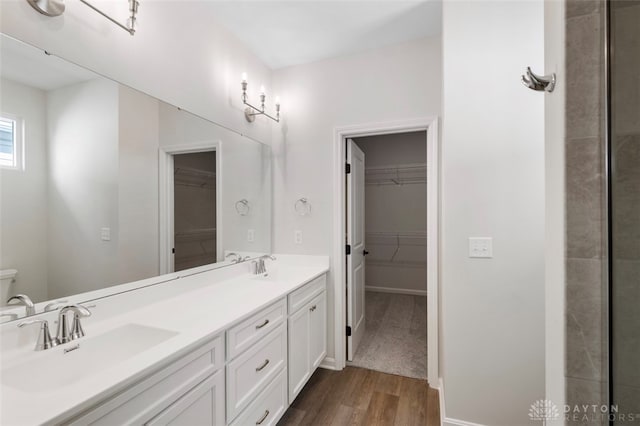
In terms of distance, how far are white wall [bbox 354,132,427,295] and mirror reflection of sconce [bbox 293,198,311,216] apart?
90.0 inches

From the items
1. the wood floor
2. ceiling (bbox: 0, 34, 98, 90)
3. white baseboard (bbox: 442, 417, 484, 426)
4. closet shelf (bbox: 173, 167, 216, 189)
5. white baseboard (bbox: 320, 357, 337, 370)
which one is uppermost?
ceiling (bbox: 0, 34, 98, 90)

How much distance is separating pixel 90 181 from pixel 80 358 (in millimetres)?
745

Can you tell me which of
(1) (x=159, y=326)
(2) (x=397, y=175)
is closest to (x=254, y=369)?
(1) (x=159, y=326)

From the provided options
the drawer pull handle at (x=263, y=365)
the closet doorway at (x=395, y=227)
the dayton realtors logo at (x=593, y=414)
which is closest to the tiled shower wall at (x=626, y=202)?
the dayton realtors logo at (x=593, y=414)

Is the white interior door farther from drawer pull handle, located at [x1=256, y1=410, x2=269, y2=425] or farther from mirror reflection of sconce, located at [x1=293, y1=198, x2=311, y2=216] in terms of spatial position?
drawer pull handle, located at [x1=256, y1=410, x2=269, y2=425]

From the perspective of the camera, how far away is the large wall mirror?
105cm

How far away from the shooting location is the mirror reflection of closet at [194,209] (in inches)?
67.8

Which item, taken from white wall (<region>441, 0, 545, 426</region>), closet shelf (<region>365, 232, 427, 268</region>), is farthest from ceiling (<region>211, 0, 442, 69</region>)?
closet shelf (<region>365, 232, 427, 268</region>)

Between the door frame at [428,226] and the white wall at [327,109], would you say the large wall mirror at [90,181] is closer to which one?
the white wall at [327,109]

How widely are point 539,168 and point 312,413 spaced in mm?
2112

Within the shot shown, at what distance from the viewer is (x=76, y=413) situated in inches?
28.6

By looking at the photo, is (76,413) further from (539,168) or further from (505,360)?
(539,168)

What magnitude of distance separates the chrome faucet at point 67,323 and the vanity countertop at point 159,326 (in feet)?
0.11

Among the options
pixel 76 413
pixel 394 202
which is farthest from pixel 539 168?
pixel 394 202
